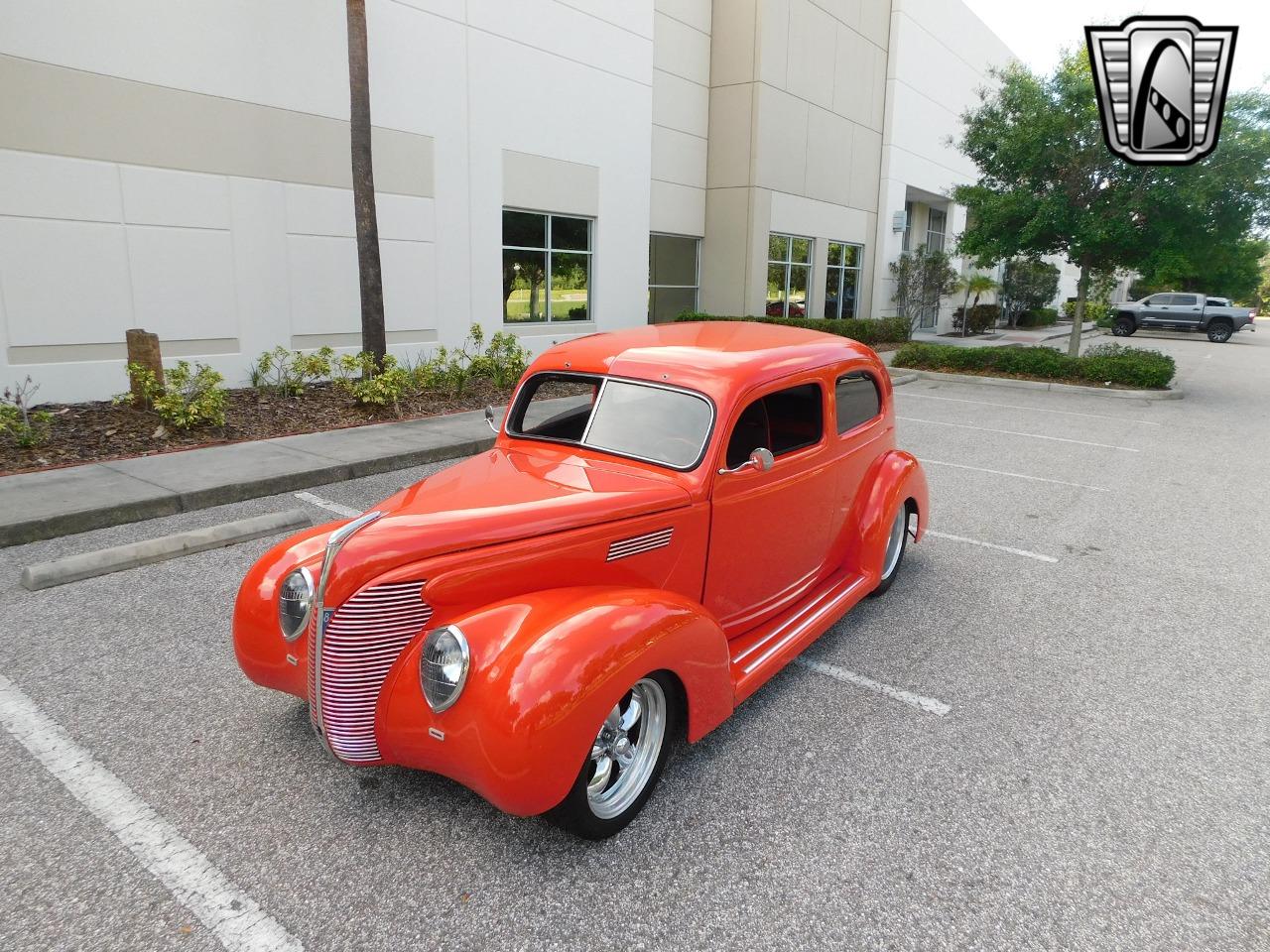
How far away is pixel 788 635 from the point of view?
13.3 feet

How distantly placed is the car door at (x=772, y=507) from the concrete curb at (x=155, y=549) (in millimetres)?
3974

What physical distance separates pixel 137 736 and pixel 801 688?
10.3 ft

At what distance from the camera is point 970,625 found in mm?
4941

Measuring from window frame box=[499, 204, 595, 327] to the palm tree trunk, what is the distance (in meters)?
3.92

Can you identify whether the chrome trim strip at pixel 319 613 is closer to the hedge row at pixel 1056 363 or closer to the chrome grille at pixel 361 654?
the chrome grille at pixel 361 654

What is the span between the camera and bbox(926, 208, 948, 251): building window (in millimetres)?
32000

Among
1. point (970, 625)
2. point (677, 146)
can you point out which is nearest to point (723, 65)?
point (677, 146)

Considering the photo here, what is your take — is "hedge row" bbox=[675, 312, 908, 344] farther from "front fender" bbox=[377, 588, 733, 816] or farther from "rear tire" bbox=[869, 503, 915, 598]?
"front fender" bbox=[377, 588, 733, 816]

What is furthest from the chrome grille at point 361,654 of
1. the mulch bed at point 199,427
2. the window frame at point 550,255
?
the window frame at point 550,255

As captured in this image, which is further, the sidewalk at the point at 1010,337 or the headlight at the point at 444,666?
the sidewalk at the point at 1010,337

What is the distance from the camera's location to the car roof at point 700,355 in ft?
12.8

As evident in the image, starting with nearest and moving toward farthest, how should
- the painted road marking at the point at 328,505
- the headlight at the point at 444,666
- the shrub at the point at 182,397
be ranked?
the headlight at the point at 444,666 < the painted road marking at the point at 328,505 < the shrub at the point at 182,397

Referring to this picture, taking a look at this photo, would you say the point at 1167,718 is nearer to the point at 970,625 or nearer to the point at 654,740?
the point at 970,625

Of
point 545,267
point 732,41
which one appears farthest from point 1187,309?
point 545,267
